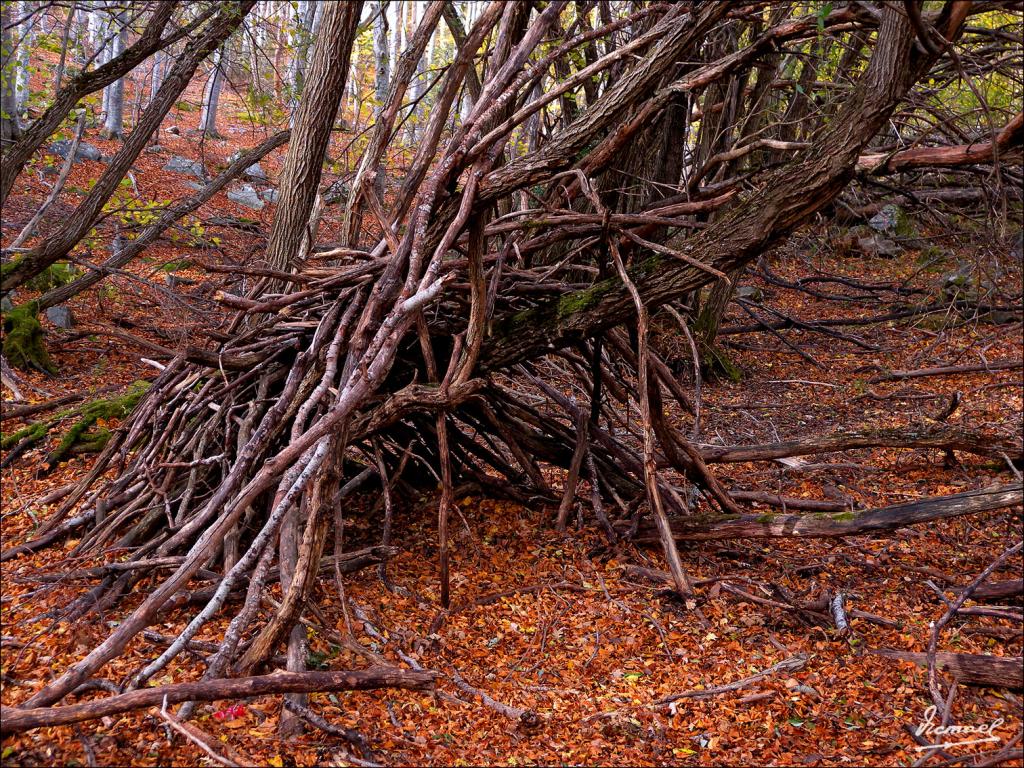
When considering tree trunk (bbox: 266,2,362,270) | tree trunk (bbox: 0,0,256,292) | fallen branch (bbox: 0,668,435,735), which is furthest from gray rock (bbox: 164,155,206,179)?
fallen branch (bbox: 0,668,435,735)

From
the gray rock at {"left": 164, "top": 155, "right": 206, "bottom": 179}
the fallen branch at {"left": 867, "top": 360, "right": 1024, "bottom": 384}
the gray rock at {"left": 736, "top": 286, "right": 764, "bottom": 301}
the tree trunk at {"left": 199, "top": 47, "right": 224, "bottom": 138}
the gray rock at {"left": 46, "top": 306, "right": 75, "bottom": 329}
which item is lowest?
the fallen branch at {"left": 867, "top": 360, "right": 1024, "bottom": 384}

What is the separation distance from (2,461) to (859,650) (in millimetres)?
4551

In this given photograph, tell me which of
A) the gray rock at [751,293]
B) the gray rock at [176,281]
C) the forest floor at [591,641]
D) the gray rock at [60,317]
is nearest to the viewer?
the forest floor at [591,641]

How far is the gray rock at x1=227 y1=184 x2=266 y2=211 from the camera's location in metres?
14.2

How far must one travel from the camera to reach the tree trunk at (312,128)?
4.49 metres

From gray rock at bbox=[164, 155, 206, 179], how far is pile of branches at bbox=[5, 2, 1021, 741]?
1228 cm

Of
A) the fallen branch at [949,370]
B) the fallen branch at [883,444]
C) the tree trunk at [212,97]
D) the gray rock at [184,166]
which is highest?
the tree trunk at [212,97]

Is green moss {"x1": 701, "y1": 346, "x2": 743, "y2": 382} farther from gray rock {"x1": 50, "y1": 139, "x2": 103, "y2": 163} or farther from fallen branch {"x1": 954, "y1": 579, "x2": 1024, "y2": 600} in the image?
gray rock {"x1": 50, "y1": 139, "x2": 103, "y2": 163}

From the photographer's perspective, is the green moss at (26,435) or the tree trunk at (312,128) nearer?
the tree trunk at (312,128)

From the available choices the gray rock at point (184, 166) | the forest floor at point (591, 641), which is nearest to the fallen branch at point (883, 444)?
the forest floor at point (591, 641)

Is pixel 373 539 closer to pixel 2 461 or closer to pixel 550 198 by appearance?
pixel 550 198

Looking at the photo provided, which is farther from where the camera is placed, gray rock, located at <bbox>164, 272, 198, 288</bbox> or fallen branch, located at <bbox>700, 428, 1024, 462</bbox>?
gray rock, located at <bbox>164, 272, 198, 288</bbox>

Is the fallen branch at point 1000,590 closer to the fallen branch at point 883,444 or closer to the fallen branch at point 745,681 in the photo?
the fallen branch at point 745,681

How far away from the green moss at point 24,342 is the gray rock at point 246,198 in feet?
25.8
